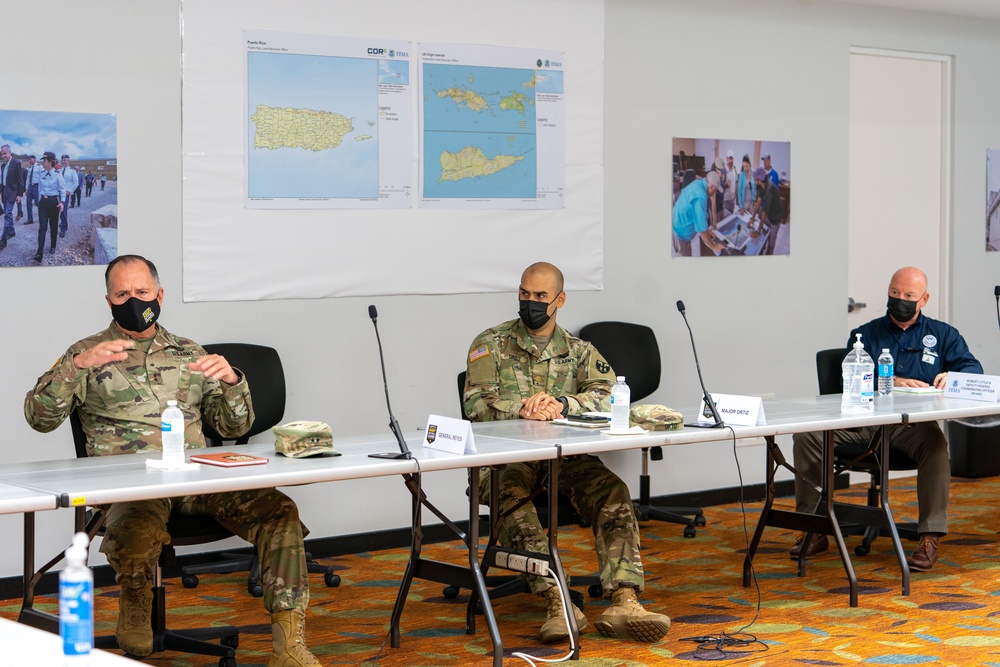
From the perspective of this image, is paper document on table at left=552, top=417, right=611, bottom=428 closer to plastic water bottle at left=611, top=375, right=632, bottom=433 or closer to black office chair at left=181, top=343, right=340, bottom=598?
plastic water bottle at left=611, top=375, right=632, bottom=433

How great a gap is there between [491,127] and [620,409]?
206 cm

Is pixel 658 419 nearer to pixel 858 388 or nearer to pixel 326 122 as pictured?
pixel 858 388

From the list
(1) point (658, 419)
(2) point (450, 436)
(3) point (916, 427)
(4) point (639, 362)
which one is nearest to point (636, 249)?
(4) point (639, 362)

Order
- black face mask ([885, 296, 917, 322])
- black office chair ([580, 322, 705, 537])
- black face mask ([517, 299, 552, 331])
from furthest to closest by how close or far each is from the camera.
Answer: black office chair ([580, 322, 705, 537]) → black face mask ([885, 296, 917, 322]) → black face mask ([517, 299, 552, 331])

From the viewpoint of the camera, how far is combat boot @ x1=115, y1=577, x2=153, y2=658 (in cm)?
359

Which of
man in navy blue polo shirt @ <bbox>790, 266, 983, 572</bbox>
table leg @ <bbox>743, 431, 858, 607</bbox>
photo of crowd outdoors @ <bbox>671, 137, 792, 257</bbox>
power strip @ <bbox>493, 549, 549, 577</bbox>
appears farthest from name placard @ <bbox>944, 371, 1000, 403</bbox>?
power strip @ <bbox>493, 549, 549, 577</bbox>

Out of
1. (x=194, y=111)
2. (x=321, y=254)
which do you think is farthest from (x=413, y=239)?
(x=194, y=111)

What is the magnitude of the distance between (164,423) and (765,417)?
203 centimetres

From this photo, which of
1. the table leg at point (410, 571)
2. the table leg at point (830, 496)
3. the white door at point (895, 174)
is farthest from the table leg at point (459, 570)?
the white door at point (895, 174)

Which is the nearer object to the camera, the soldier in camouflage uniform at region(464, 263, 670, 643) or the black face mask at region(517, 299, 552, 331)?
the soldier in camouflage uniform at region(464, 263, 670, 643)

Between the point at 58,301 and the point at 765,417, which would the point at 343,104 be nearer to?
the point at 58,301

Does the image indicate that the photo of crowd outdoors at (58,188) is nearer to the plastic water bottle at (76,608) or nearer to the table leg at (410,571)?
the table leg at (410,571)

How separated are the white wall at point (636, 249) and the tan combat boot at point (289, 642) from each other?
1.66 meters

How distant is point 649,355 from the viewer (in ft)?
18.8
